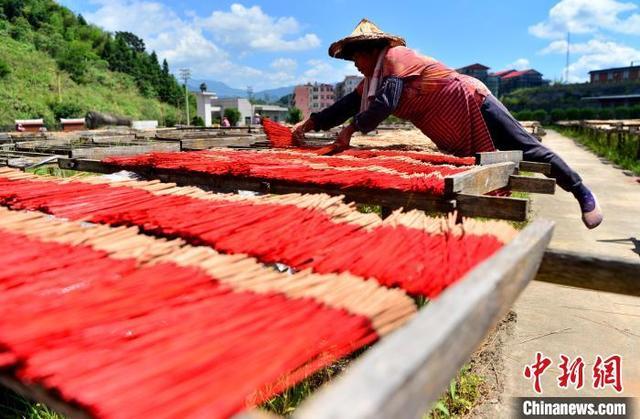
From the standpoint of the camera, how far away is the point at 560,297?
5.27m

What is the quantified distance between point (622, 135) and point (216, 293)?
23.5m

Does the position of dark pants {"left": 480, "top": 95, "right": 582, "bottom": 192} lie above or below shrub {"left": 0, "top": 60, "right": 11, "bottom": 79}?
below

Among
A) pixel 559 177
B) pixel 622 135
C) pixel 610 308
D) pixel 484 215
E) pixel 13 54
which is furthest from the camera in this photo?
pixel 13 54

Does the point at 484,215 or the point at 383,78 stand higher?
the point at 383,78

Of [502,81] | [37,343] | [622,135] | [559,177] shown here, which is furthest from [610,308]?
[502,81]

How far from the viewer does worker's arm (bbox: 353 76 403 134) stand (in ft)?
14.2

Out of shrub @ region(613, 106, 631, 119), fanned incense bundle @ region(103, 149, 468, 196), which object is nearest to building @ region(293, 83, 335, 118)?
shrub @ region(613, 106, 631, 119)

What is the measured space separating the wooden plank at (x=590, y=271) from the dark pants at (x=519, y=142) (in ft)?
10.2

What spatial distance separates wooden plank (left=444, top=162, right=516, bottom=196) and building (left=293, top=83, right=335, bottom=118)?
12328 centimetres

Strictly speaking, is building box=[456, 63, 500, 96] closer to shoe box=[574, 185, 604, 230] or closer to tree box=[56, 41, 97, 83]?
tree box=[56, 41, 97, 83]

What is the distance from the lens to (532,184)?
11.6 feet

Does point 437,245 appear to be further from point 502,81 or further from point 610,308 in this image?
point 502,81

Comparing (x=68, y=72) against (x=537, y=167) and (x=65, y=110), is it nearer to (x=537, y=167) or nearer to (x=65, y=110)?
(x=65, y=110)

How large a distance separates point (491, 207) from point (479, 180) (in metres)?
0.47
